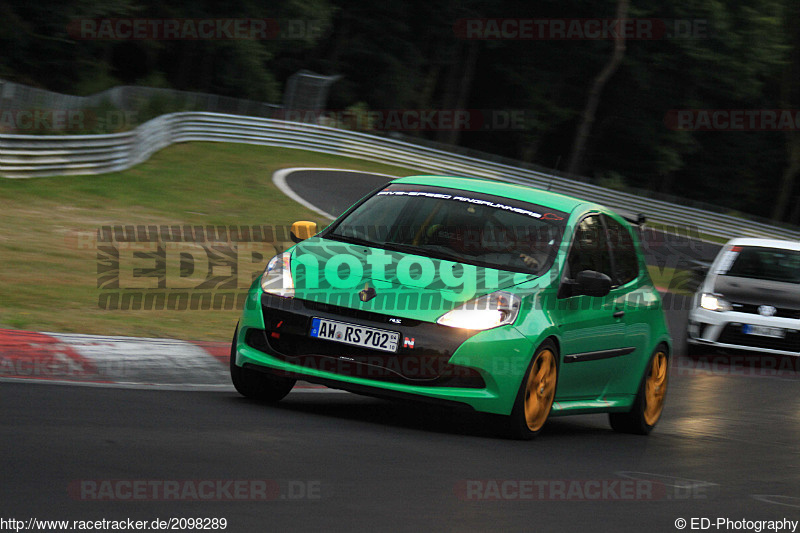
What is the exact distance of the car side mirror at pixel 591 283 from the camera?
298 inches

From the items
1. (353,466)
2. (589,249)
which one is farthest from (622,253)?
(353,466)

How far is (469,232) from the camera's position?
7984 mm

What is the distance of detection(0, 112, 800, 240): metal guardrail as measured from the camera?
2314 centimetres

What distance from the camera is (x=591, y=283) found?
7.57m

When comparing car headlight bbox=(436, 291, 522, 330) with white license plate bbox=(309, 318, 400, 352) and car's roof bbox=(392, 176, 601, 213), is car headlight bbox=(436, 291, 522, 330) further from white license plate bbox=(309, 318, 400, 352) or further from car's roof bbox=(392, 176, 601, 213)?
car's roof bbox=(392, 176, 601, 213)

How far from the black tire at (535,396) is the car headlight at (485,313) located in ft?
1.01

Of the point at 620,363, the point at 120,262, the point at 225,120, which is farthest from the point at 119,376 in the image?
the point at 225,120

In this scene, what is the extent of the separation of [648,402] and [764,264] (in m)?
7.55

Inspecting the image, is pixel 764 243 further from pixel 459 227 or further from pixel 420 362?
pixel 420 362

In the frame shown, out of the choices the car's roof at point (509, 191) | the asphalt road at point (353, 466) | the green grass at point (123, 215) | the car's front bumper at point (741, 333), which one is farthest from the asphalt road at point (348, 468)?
the car's front bumper at point (741, 333)

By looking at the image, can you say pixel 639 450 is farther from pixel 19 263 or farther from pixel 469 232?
pixel 19 263

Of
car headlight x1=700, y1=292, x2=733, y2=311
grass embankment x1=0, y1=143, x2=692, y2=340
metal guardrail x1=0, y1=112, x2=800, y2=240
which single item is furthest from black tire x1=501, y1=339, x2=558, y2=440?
metal guardrail x1=0, y1=112, x2=800, y2=240

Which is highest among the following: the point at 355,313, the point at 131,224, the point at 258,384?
the point at 355,313

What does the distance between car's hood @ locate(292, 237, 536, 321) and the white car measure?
799cm
